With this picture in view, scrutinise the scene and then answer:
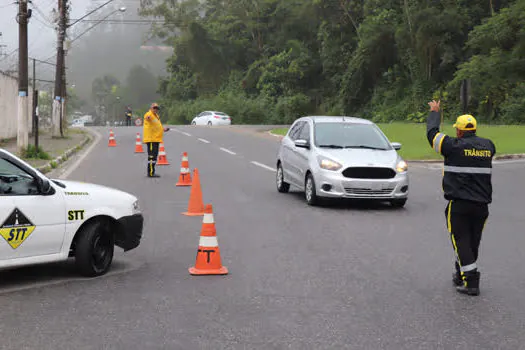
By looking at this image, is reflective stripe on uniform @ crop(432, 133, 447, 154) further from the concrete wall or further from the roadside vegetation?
the concrete wall

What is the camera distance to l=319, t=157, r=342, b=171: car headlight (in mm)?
14406

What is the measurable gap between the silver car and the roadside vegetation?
1071 centimetres

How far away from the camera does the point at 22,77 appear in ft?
80.0

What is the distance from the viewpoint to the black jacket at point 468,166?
308 inches

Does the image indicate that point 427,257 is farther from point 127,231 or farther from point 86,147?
point 86,147

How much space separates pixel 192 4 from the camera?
90062 mm

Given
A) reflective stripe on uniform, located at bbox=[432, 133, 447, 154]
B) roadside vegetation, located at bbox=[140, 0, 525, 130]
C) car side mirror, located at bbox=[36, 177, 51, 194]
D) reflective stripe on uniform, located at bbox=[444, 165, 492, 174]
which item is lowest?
car side mirror, located at bbox=[36, 177, 51, 194]

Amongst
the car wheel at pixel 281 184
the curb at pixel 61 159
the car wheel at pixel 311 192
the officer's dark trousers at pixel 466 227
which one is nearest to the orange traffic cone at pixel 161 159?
the curb at pixel 61 159

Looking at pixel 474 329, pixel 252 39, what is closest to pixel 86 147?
pixel 474 329

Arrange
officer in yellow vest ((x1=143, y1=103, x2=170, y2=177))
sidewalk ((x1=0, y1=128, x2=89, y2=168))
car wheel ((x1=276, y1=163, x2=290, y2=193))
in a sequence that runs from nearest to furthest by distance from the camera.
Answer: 1. car wheel ((x1=276, y1=163, x2=290, y2=193))
2. officer in yellow vest ((x1=143, y1=103, x2=170, y2=177))
3. sidewalk ((x1=0, y1=128, x2=89, y2=168))

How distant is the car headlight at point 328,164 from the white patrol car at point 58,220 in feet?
20.0

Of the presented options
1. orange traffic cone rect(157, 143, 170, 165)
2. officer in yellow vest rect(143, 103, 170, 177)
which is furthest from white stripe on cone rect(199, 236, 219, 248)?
orange traffic cone rect(157, 143, 170, 165)

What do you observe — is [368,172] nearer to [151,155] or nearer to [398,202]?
[398,202]

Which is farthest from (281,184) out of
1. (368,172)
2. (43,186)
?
(43,186)
